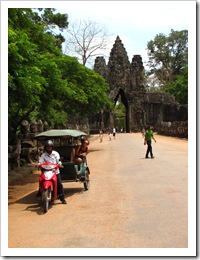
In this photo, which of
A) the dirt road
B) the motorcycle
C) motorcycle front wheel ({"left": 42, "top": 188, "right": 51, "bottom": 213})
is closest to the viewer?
the dirt road

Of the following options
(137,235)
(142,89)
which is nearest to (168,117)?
(142,89)

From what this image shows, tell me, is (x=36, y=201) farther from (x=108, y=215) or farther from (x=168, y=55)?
(x=168, y=55)

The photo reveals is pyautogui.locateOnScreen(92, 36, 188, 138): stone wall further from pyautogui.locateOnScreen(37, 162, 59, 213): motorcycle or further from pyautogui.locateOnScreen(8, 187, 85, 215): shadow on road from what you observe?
pyautogui.locateOnScreen(37, 162, 59, 213): motorcycle

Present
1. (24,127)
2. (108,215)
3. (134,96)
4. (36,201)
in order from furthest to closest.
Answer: (134,96)
(24,127)
(36,201)
(108,215)

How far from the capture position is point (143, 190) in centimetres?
1012

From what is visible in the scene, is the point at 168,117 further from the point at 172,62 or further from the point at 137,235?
the point at 137,235

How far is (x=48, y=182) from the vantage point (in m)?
8.50

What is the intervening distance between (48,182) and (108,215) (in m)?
1.74

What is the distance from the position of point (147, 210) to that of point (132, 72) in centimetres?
5143

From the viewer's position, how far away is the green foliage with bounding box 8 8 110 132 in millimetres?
8641

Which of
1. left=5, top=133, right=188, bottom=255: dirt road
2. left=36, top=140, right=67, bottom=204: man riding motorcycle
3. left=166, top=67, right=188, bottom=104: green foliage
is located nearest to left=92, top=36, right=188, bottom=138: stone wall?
left=166, top=67, right=188, bottom=104: green foliage

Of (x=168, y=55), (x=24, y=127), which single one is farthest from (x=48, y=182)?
(x=168, y=55)

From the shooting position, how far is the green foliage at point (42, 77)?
8.64m

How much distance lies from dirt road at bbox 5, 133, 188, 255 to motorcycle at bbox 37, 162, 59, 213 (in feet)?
0.99
